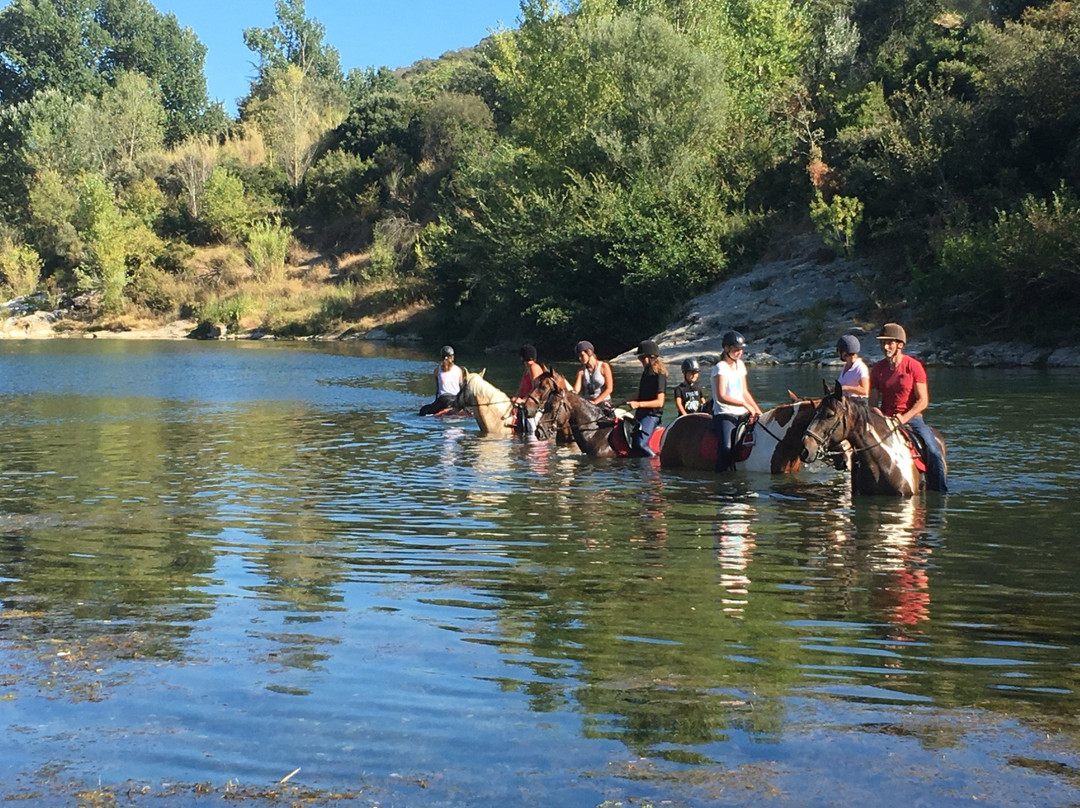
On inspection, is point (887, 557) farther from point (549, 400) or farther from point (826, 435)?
point (549, 400)

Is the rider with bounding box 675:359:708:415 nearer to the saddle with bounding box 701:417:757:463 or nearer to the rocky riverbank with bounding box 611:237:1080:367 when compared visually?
the saddle with bounding box 701:417:757:463

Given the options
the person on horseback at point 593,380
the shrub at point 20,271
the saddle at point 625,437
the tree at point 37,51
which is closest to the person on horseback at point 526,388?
the person on horseback at point 593,380

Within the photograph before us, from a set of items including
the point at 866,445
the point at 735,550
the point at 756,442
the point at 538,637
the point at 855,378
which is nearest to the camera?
the point at 538,637

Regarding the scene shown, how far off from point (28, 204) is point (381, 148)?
23.5 metres

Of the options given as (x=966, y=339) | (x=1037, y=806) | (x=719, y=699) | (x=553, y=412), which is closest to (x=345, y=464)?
(x=553, y=412)

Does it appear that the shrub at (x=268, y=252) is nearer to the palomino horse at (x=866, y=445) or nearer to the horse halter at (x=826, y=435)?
the palomino horse at (x=866, y=445)

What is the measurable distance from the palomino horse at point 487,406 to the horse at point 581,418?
109 inches

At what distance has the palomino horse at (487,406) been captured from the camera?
781 inches

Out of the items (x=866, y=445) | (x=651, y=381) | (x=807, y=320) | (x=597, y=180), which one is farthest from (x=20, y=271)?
(x=866, y=445)

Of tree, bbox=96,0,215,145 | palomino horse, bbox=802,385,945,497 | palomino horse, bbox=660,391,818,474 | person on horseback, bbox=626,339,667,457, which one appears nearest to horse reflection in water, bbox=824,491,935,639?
palomino horse, bbox=802,385,945,497

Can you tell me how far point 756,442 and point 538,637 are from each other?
7596 mm

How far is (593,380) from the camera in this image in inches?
707

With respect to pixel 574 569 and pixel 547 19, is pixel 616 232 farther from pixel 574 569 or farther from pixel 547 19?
pixel 574 569

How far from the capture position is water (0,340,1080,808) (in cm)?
512
